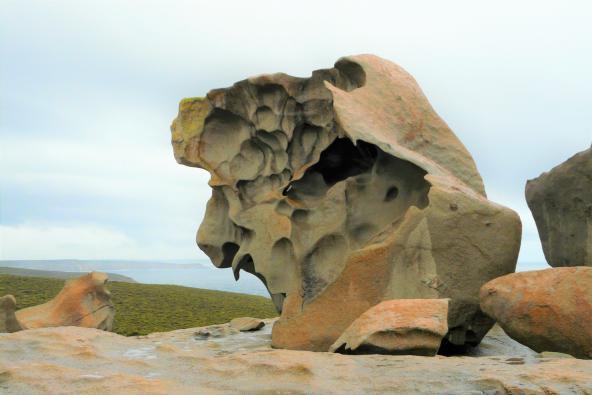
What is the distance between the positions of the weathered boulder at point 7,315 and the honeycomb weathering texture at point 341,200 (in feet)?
11.7

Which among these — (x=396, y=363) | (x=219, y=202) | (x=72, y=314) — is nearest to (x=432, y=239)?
(x=396, y=363)

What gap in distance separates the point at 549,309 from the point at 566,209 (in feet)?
8.34

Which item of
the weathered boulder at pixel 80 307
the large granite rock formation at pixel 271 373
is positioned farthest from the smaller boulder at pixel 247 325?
the large granite rock formation at pixel 271 373

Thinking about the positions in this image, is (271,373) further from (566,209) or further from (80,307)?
(80,307)

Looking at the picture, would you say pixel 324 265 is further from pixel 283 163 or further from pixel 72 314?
pixel 72 314

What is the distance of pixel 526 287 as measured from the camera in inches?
261

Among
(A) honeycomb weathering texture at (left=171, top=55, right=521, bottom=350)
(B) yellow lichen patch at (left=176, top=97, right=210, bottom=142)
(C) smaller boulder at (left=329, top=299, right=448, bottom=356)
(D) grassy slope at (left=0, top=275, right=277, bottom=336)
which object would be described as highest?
(B) yellow lichen patch at (left=176, top=97, right=210, bottom=142)

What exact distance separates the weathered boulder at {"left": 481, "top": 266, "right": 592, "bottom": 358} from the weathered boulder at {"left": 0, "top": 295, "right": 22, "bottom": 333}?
7540 mm

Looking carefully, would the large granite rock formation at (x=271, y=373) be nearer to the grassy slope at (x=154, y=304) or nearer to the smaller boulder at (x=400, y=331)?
the smaller boulder at (x=400, y=331)

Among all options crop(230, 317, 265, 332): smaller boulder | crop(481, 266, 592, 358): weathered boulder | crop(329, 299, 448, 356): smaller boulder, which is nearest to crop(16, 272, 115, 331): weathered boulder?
crop(230, 317, 265, 332): smaller boulder

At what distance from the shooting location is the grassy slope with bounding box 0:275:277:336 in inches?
805

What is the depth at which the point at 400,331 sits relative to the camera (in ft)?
19.6

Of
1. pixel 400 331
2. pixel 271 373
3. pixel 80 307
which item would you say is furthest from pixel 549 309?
pixel 80 307

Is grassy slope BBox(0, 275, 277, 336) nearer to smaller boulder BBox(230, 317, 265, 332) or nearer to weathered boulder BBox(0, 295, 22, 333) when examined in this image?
smaller boulder BBox(230, 317, 265, 332)
